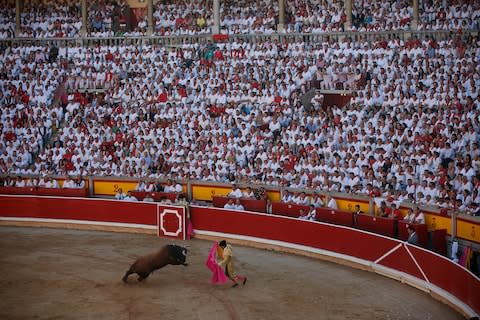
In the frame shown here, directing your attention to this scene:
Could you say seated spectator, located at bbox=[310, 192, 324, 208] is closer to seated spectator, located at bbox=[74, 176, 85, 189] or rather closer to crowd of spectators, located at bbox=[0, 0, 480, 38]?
crowd of spectators, located at bbox=[0, 0, 480, 38]

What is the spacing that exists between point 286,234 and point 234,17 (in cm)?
1336

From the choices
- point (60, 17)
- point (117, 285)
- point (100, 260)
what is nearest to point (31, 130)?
point (60, 17)

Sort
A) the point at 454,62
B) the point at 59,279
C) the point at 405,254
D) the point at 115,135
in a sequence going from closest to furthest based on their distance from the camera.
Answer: the point at 405,254 < the point at 59,279 < the point at 454,62 < the point at 115,135

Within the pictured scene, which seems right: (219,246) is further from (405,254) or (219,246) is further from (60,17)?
(60,17)

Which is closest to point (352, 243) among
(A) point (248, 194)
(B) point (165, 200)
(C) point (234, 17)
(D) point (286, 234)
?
(D) point (286, 234)

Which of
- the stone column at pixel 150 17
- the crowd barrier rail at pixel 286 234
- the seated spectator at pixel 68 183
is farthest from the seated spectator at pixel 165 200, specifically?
the stone column at pixel 150 17

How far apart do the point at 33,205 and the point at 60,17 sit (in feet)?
39.8

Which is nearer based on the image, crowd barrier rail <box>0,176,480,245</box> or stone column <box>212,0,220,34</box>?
crowd barrier rail <box>0,176,480,245</box>

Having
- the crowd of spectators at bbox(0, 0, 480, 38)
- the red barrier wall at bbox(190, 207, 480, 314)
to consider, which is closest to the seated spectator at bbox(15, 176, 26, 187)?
the red barrier wall at bbox(190, 207, 480, 314)

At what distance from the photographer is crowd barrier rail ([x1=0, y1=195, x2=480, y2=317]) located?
18906 millimetres

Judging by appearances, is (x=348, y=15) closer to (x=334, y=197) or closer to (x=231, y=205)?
(x=231, y=205)

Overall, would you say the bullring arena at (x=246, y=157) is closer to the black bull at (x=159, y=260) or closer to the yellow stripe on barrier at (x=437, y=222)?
the yellow stripe on barrier at (x=437, y=222)

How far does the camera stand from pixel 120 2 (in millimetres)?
40312

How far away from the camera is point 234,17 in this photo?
3544 centimetres
